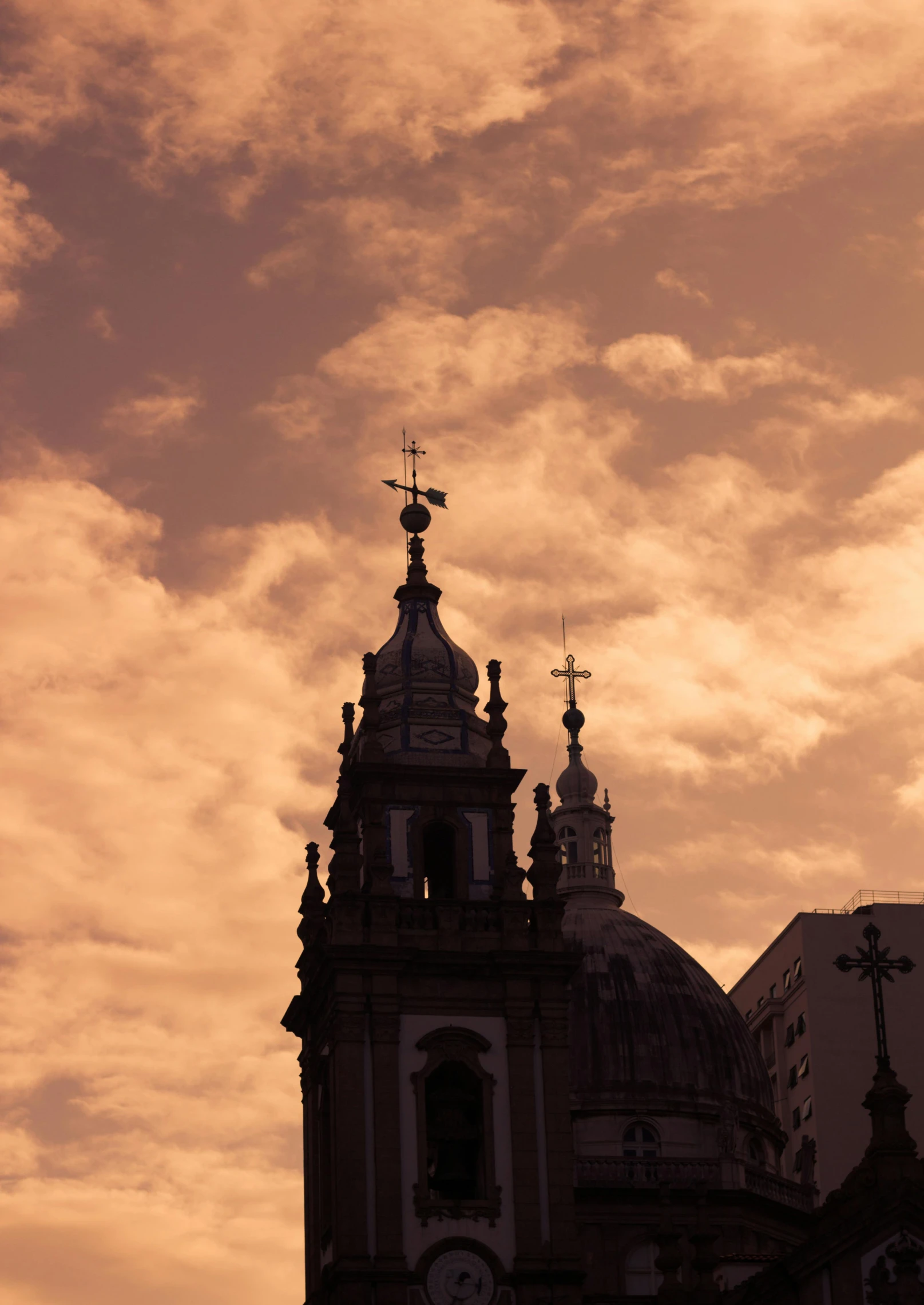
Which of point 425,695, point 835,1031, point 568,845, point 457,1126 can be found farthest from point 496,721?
point 835,1031

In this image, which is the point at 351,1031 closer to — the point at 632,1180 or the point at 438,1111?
the point at 438,1111

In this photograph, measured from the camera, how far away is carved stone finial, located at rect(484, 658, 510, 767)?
65500 millimetres

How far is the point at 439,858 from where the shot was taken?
2562 inches

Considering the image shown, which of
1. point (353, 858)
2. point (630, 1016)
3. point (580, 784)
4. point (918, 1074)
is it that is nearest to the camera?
point (353, 858)

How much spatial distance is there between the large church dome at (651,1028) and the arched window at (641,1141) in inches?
34.9

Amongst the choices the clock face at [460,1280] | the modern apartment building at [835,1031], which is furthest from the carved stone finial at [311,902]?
the modern apartment building at [835,1031]

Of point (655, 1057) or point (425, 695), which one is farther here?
point (655, 1057)

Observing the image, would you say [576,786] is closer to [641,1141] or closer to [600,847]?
[600,847]

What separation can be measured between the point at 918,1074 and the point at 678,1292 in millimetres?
47639

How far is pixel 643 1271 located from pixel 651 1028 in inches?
325

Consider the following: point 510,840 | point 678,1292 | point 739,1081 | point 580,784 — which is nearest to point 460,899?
point 510,840

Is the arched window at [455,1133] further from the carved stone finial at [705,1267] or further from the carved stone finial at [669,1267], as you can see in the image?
the carved stone finial at [705,1267]

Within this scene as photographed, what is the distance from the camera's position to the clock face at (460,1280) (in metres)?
57.5

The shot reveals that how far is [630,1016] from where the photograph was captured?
7638 centimetres
